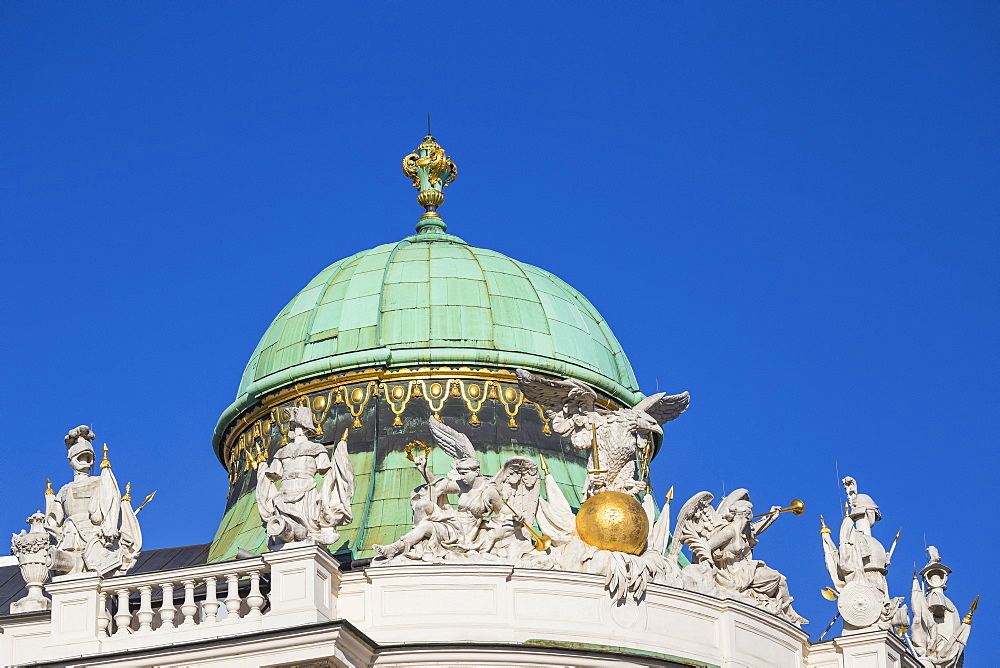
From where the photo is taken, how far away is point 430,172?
4334 cm

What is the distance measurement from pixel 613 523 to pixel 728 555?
2201 millimetres

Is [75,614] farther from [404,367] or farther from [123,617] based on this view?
[404,367]

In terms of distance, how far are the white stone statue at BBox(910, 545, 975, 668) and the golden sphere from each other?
5.62m

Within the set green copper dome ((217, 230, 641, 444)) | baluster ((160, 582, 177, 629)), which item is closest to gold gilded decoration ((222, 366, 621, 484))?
green copper dome ((217, 230, 641, 444))

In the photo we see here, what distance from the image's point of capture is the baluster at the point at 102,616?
106 feet

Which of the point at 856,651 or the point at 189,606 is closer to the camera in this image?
the point at 189,606

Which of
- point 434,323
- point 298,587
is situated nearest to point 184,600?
point 298,587

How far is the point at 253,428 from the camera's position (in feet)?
131

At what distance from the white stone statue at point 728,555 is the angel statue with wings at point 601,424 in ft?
3.18

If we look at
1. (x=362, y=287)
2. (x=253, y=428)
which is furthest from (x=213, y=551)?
(x=362, y=287)

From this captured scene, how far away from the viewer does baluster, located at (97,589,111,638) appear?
32.3 m

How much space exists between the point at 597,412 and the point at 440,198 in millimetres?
8802

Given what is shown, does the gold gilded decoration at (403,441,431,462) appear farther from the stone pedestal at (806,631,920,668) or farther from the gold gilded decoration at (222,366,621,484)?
the stone pedestal at (806,631,920,668)

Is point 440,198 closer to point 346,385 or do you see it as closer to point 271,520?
point 346,385
